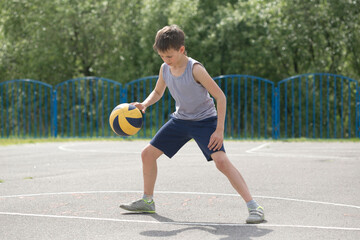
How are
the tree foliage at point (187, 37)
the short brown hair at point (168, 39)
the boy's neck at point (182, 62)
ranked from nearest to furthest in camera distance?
the short brown hair at point (168, 39) < the boy's neck at point (182, 62) < the tree foliage at point (187, 37)

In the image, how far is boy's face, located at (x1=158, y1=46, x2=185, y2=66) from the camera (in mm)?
4758

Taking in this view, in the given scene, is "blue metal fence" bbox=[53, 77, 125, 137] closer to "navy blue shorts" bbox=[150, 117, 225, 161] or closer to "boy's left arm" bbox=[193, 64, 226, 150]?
"navy blue shorts" bbox=[150, 117, 225, 161]

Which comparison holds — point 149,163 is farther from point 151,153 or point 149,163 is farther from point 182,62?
point 182,62

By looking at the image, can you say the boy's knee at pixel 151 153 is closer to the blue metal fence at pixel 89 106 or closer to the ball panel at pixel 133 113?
the ball panel at pixel 133 113

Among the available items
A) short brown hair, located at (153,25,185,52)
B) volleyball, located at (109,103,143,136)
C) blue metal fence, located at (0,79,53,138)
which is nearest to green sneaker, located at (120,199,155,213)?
volleyball, located at (109,103,143,136)

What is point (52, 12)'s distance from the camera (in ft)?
72.4

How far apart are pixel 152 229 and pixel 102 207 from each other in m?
1.10

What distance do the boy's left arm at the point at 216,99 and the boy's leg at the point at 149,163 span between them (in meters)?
0.64

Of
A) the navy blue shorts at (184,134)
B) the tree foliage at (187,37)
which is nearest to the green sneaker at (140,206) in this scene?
the navy blue shorts at (184,134)

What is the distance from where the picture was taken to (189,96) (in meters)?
4.95

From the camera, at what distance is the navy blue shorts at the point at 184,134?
4957mm

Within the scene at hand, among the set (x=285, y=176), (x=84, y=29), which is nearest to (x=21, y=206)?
(x=285, y=176)

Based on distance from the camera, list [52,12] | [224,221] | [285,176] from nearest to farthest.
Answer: [224,221] < [285,176] < [52,12]

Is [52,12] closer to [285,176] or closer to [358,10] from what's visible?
[358,10]
